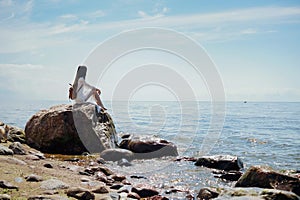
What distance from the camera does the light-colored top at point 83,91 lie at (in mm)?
13742

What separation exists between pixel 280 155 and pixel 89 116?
27.0ft

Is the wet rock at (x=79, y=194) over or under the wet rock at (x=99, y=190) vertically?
over

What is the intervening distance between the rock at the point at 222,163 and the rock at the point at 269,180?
8.42 feet

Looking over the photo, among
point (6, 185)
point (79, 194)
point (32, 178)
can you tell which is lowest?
point (79, 194)

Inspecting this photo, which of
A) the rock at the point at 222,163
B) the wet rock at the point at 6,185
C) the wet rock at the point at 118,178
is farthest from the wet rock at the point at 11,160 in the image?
the rock at the point at 222,163

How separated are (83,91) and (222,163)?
6.34 m

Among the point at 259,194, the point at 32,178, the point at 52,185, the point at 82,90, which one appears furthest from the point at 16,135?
the point at 259,194

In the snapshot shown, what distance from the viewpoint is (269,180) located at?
8133 mm

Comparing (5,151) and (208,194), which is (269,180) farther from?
(5,151)

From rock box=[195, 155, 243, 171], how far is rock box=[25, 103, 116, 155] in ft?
13.1

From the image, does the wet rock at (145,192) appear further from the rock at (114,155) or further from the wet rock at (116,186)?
the rock at (114,155)

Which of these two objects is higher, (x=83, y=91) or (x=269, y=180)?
(x=83, y=91)

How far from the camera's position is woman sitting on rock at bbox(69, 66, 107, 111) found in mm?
13773

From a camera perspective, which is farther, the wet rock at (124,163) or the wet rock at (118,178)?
the wet rock at (124,163)
